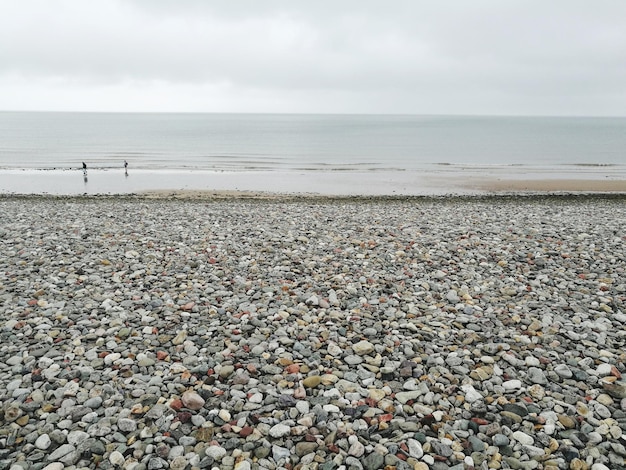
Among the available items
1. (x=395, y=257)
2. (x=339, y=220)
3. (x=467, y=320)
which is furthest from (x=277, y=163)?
(x=467, y=320)

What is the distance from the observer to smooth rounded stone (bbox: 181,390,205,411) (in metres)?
5.07

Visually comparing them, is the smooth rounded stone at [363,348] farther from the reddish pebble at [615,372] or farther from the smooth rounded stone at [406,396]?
the reddish pebble at [615,372]

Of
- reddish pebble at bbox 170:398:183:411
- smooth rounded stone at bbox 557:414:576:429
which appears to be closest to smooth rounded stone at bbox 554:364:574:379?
smooth rounded stone at bbox 557:414:576:429

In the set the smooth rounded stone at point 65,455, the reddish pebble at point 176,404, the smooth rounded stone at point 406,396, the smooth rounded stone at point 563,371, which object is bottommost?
the smooth rounded stone at point 65,455

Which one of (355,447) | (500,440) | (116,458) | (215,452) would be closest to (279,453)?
(215,452)

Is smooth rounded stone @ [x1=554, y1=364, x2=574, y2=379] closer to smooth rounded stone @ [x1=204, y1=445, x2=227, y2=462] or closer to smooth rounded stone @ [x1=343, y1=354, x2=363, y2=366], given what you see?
smooth rounded stone @ [x1=343, y1=354, x2=363, y2=366]

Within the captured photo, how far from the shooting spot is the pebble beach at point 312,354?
4.49 m

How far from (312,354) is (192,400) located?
1.84m

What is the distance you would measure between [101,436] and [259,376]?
194cm

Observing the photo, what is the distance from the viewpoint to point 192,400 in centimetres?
512

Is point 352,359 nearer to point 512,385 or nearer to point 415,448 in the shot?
point 415,448

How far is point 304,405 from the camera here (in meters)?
5.09

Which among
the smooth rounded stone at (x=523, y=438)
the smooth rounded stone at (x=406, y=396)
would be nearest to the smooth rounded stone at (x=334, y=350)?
the smooth rounded stone at (x=406, y=396)

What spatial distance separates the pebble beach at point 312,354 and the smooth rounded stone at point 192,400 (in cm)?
2
